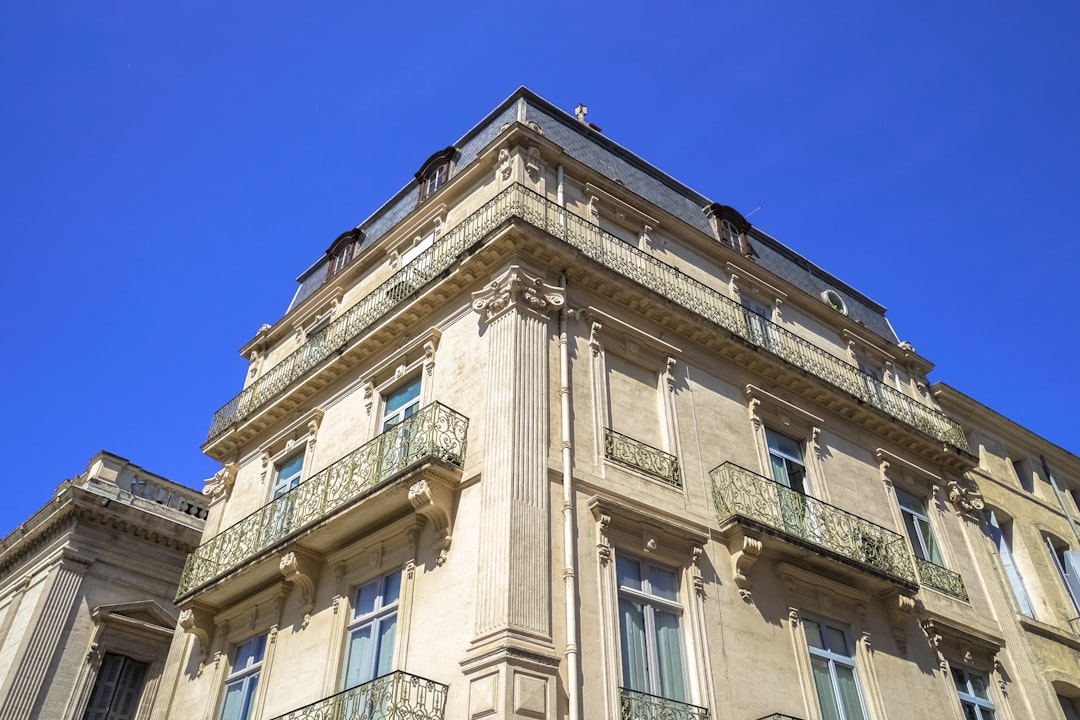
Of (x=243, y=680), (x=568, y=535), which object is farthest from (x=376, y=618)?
(x=243, y=680)

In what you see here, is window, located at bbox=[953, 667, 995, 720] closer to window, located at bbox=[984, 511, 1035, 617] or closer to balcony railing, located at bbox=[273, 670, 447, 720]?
window, located at bbox=[984, 511, 1035, 617]

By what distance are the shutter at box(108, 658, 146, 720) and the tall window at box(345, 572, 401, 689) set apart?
33.9ft

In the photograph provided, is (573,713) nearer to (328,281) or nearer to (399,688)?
(399,688)

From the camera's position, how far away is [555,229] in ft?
48.9

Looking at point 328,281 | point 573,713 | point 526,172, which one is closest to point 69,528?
point 328,281

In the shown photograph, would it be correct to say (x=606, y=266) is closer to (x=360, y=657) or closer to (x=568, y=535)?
(x=568, y=535)

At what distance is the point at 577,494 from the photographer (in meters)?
11.7

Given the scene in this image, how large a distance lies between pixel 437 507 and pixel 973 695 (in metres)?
10.7

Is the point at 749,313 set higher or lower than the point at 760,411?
higher

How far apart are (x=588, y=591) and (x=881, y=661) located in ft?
19.7

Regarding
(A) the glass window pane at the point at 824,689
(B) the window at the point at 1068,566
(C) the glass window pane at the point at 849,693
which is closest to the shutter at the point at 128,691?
(A) the glass window pane at the point at 824,689

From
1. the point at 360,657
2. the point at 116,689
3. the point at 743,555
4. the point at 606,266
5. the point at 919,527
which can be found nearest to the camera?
the point at 360,657

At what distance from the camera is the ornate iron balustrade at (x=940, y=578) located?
52.3 feet

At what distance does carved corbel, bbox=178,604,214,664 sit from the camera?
48.8ft
